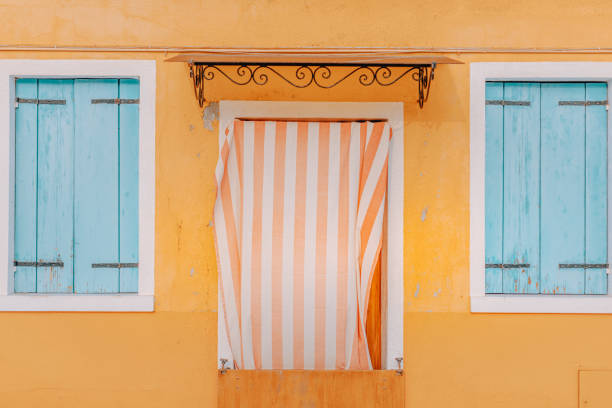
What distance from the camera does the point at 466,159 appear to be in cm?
387

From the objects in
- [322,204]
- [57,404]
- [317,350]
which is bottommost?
[57,404]

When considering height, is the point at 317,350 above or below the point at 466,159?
below

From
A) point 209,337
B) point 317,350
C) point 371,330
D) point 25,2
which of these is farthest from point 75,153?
point 371,330

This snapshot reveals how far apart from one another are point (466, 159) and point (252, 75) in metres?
1.64

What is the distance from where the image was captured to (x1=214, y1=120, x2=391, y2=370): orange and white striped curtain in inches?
148

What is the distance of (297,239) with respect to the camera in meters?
3.78

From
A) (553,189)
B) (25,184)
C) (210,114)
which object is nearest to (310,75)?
(210,114)

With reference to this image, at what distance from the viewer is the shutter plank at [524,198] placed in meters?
3.93

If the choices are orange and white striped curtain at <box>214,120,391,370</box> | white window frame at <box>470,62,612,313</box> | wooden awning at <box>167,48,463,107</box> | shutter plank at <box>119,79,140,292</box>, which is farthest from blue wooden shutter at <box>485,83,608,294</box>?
shutter plank at <box>119,79,140,292</box>

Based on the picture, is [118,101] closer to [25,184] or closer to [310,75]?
[25,184]

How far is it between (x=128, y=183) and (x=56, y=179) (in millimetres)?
518

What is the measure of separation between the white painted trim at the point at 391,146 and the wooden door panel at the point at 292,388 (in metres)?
0.21

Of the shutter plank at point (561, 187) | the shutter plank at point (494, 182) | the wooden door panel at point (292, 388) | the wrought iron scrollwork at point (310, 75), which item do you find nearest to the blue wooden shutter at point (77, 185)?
the wrought iron scrollwork at point (310, 75)

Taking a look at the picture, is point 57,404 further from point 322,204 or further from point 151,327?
point 322,204
